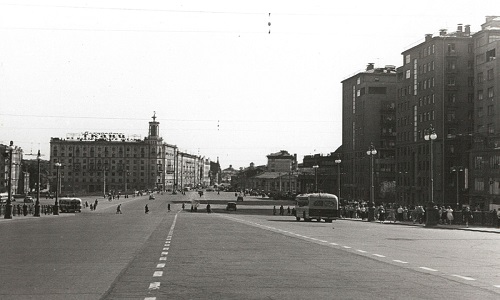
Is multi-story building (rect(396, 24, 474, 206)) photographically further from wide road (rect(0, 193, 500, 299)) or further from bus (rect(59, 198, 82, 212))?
wide road (rect(0, 193, 500, 299))

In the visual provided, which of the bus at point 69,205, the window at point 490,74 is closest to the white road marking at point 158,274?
the bus at point 69,205

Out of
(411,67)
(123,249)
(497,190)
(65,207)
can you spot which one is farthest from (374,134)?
(123,249)

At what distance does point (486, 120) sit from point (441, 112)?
46.5ft

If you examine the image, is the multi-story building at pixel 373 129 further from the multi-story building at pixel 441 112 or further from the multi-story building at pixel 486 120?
the multi-story building at pixel 486 120

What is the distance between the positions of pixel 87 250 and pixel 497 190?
2703 inches

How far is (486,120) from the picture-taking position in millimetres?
97375

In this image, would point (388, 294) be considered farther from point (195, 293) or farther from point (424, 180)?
point (424, 180)

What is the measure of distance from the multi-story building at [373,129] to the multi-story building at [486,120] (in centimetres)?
4536

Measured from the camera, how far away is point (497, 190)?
3246 inches

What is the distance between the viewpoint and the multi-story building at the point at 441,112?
109 meters

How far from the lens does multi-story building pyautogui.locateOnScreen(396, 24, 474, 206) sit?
357ft

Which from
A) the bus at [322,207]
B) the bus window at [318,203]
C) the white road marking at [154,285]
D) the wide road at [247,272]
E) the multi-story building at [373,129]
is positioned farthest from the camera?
the multi-story building at [373,129]

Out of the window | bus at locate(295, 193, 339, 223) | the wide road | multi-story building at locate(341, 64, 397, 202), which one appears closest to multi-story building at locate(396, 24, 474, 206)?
the window

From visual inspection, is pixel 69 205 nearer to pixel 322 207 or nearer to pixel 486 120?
pixel 322 207
